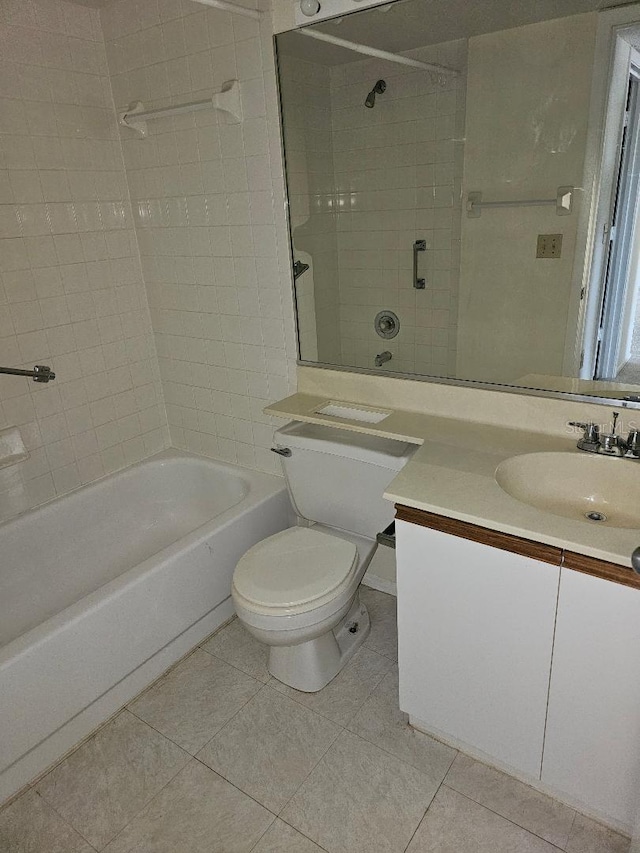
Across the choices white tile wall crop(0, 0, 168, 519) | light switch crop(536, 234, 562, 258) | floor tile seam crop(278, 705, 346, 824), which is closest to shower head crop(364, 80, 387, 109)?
light switch crop(536, 234, 562, 258)

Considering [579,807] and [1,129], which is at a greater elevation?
[1,129]

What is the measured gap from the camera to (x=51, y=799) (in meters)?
1.51

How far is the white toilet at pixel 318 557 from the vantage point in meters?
1.60

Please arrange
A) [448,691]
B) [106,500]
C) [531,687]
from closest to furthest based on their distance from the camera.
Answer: [531,687] → [448,691] → [106,500]

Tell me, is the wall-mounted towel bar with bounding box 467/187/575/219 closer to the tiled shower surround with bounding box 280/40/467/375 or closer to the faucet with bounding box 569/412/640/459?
the tiled shower surround with bounding box 280/40/467/375

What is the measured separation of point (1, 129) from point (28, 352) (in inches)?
29.4

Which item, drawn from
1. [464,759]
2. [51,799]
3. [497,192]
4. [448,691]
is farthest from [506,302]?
[51,799]

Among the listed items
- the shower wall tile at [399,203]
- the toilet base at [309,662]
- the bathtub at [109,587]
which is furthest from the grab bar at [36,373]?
the toilet base at [309,662]

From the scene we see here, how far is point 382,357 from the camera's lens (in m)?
1.98

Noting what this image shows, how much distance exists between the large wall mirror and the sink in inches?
9.3

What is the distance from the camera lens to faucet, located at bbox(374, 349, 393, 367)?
77.3 inches

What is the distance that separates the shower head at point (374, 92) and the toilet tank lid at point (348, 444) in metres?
1.15

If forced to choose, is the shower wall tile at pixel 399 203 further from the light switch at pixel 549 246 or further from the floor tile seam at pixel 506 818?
the floor tile seam at pixel 506 818

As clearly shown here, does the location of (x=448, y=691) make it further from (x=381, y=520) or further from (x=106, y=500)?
(x=106, y=500)
